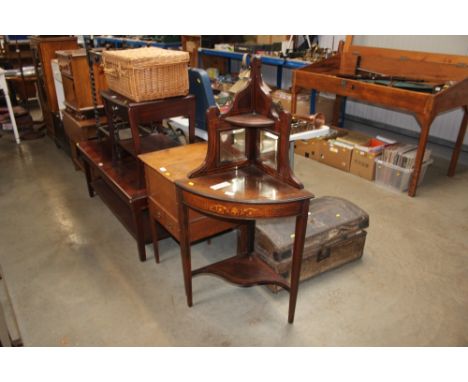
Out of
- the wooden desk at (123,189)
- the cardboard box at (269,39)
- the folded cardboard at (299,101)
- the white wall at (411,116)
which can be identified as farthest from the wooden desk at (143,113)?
the white wall at (411,116)

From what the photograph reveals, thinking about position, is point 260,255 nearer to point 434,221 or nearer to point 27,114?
point 434,221

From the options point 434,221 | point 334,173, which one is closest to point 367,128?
point 334,173

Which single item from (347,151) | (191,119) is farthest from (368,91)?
(191,119)

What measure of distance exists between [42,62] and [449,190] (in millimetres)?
4327

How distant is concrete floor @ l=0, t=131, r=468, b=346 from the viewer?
2100mm

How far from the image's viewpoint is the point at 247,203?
1.73 meters

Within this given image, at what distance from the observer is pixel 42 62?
13.8 feet

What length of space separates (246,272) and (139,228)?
0.78 m

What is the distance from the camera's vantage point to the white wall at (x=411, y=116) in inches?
171

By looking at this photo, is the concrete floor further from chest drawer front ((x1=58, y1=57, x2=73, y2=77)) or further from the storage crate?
chest drawer front ((x1=58, y1=57, x2=73, y2=77))

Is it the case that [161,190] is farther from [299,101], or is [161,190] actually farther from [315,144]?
[299,101]

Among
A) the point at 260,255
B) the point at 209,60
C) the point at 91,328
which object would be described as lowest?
the point at 91,328

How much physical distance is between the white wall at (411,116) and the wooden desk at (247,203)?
11.5ft

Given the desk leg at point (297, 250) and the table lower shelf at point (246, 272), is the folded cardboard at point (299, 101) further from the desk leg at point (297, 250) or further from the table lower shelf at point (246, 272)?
the desk leg at point (297, 250)
